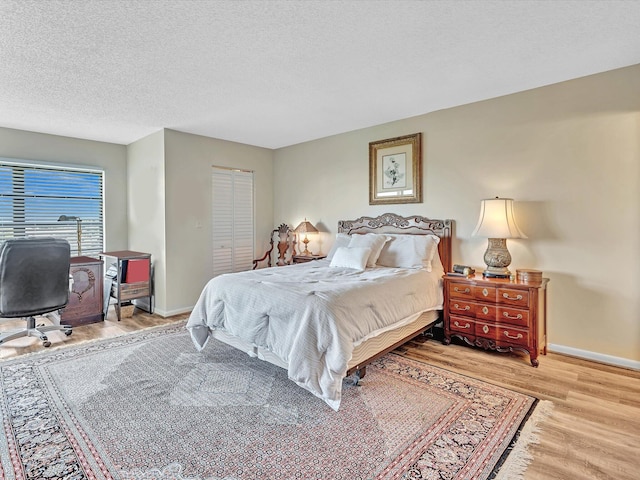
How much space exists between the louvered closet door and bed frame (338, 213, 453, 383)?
5.62 feet

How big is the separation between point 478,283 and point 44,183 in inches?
229

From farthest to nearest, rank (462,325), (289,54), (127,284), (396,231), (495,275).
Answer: (127,284)
(396,231)
(462,325)
(495,275)
(289,54)

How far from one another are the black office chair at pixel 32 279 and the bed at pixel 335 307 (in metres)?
1.58

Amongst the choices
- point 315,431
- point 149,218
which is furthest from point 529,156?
point 149,218

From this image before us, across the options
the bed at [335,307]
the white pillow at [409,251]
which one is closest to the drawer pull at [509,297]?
the bed at [335,307]

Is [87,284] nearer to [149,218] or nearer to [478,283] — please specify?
[149,218]

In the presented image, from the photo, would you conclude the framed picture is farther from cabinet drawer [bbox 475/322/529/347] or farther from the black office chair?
the black office chair

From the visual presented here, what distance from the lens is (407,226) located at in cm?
429

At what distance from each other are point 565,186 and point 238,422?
3.43 meters

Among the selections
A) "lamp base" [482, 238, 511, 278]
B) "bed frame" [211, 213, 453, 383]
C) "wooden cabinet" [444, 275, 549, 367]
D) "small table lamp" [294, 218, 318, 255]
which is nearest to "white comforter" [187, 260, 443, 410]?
"bed frame" [211, 213, 453, 383]

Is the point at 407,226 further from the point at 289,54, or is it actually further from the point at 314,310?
the point at 289,54

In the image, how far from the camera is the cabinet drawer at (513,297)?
3.04 m

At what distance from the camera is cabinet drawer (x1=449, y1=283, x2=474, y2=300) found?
338 cm

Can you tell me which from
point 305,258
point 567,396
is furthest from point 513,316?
point 305,258
